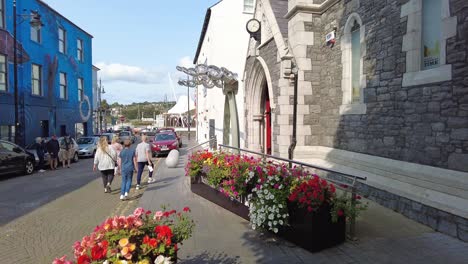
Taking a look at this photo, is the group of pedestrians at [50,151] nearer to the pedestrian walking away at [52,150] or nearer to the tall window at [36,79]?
the pedestrian walking away at [52,150]

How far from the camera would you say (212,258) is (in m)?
4.59

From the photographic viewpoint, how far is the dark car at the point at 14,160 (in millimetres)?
12734

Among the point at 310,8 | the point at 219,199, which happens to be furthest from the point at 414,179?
the point at 310,8

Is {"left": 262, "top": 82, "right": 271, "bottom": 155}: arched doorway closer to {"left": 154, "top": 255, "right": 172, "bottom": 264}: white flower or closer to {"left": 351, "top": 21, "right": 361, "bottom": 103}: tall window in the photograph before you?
{"left": 351, "top": 21, "right": 361, "bottom": 103}: tall window

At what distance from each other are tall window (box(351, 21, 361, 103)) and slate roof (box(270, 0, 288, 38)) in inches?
121

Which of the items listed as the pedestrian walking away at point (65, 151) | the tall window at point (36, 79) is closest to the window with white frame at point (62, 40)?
the tall window at point (36, 79)

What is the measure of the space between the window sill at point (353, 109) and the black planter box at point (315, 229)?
355 centimetres

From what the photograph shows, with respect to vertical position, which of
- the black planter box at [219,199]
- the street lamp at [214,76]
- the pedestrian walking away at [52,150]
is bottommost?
the black planter box at [219,199]

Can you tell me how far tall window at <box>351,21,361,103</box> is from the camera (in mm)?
8141

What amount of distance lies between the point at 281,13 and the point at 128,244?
10.7 meters

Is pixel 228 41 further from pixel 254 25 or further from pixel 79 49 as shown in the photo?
pixel 79 49

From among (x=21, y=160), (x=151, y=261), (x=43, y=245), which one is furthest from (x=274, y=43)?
(x=21, y=160)

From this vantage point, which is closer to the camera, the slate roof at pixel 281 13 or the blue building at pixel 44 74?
the slate roof at pixel 281 13

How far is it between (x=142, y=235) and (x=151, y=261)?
0.25 m
